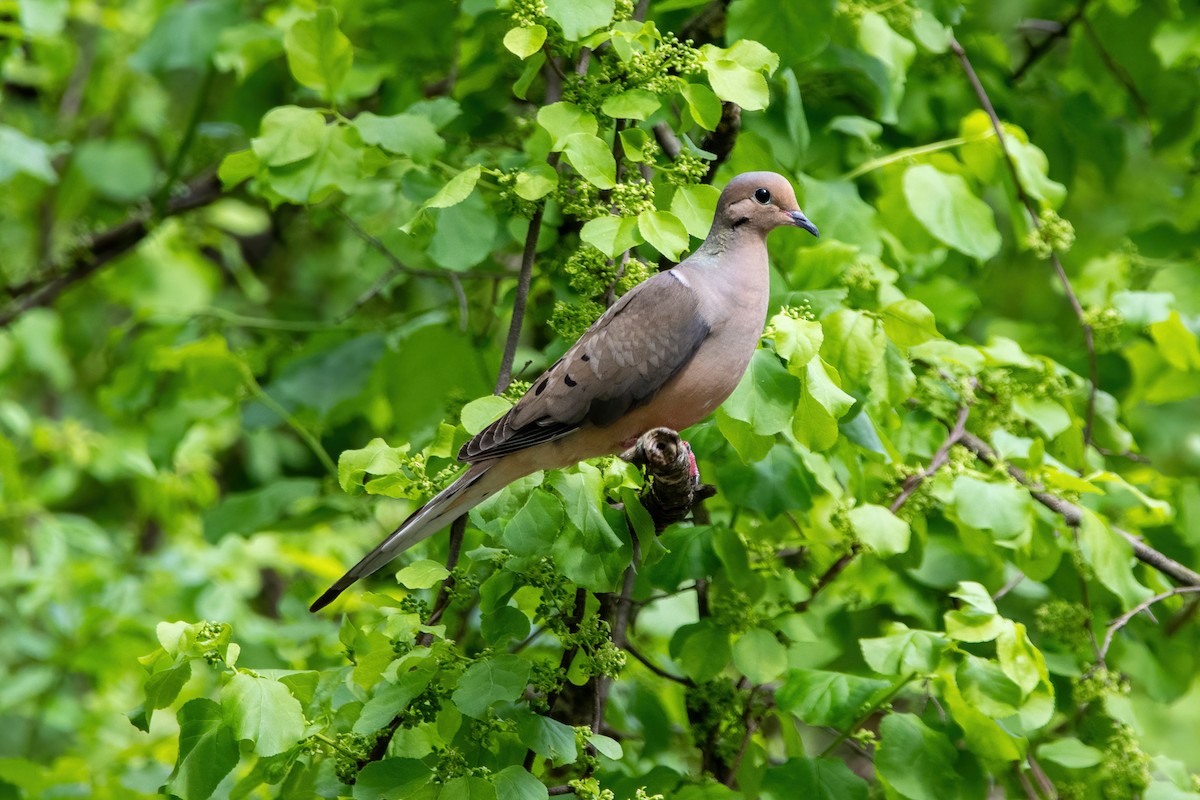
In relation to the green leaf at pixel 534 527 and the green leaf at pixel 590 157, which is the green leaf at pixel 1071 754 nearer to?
the green leaf at pixel 534 527

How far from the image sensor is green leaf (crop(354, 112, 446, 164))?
9.15ft

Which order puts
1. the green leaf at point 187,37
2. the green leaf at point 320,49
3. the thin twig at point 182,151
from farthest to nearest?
1. the thin twig at point 182,151
2. the green leaf at point 187,37
3. the green leaf at point 320,49

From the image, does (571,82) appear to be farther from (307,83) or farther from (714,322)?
(307,83)

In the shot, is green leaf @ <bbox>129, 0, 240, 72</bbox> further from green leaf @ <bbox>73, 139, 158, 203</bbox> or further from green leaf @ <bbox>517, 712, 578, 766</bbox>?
green leaf @ <bbox>517, 712, 578, 766</bbox>

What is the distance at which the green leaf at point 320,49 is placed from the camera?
2.86m

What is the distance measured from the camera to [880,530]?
254 cm

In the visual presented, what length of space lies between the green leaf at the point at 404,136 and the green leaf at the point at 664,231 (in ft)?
2.41

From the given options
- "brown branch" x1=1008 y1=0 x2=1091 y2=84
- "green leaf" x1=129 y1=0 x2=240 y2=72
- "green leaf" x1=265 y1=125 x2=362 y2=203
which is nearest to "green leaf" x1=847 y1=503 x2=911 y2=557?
"green leaf" x1=265 y1=125 x2=362 y2=203

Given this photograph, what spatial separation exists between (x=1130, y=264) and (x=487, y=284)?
6.11 feet

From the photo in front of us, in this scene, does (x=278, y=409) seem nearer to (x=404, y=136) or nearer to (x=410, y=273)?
(x=410, y=273)

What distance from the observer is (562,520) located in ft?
7.45

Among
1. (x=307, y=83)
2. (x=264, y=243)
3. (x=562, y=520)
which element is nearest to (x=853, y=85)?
(x=307, y=83)

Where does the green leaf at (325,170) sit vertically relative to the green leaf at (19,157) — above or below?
above

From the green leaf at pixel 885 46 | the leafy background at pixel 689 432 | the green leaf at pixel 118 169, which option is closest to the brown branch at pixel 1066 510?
the leafy background at pixel 689 432
